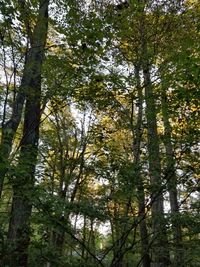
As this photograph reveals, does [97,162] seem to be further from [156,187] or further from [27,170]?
[27,170]

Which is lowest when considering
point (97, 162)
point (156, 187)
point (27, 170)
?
point (27, 170)

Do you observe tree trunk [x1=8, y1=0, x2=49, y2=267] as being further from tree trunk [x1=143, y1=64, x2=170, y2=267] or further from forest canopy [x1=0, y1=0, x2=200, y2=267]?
tree trunk [x1=143, y1=64, x2=170, y2=267]

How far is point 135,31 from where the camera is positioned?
839cm

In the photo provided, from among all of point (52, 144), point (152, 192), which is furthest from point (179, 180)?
point (52, 144)

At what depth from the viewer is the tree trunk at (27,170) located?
3.63 metres

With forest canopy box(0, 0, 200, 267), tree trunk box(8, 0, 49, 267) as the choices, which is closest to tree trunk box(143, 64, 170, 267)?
forest canopy box(0, 0, 200, 267)

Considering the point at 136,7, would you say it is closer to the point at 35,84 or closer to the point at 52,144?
the point at 35,84

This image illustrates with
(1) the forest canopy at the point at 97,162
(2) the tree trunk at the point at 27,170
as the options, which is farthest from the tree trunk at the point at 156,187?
(2) the tree trunk at the point at 27,170

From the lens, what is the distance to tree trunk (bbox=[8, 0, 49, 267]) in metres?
3.63

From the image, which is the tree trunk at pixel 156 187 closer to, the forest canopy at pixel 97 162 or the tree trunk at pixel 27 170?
the forest canopy at pixel 97 162

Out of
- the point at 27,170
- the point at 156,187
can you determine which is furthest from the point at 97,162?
the point at 27,170

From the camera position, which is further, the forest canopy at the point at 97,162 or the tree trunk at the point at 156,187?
the tree trunk at the point at 156,187

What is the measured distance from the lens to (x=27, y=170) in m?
3.71

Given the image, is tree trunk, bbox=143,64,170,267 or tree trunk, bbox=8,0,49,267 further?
tree trunk, bbox=143,64,170,267
